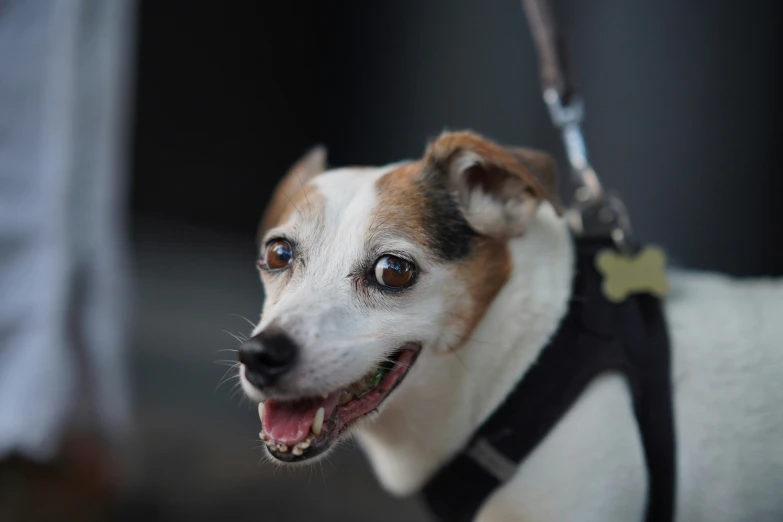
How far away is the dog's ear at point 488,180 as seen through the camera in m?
1.54

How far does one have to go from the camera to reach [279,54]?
4.78 metres

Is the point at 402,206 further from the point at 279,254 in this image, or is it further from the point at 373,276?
the point at 279,254

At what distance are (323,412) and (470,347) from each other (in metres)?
0.37

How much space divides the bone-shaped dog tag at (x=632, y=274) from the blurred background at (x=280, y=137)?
731mm

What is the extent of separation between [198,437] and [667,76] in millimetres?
2849

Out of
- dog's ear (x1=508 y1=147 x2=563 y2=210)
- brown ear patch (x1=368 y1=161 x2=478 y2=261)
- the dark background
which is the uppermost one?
dog's ear (x1=508 y1=147 x2=563 y2=210)

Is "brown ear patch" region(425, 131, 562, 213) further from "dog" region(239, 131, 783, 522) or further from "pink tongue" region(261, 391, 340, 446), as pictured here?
"pink tongue" region(261, 391, 340, 446)

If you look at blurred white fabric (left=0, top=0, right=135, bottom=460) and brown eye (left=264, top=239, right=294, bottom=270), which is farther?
blurred white fabric (left=0, top=0, right=135, bottom=460)

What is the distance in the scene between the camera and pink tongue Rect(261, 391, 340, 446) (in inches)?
51.1

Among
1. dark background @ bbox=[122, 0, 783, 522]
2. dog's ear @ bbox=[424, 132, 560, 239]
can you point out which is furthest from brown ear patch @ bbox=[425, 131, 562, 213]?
dark background @ bbox=[122, 0, 783, 522]

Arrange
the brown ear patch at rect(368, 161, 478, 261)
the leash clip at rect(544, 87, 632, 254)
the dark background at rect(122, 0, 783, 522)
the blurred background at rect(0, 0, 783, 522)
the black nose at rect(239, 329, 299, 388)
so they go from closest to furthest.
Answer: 1. the black nose at rect(239, 329, 299, 388)
2. the brown ear patch at rect(368, 161, 478, 261)
3. the leash clip at rect(544, 87, 632, 254)
4. the blurred background at rect(0, 0, 783, 522)
5. the dark background at rect(122, 0, 783, 522)

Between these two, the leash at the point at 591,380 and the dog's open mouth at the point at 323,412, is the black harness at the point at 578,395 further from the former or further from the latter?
the dog's open mouth at the point at 323,412

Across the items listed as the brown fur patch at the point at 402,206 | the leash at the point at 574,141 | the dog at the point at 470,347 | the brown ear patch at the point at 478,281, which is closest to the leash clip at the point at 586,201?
the leash at the point at 574,141

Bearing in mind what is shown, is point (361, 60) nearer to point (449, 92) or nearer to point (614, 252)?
point (449, 92)
